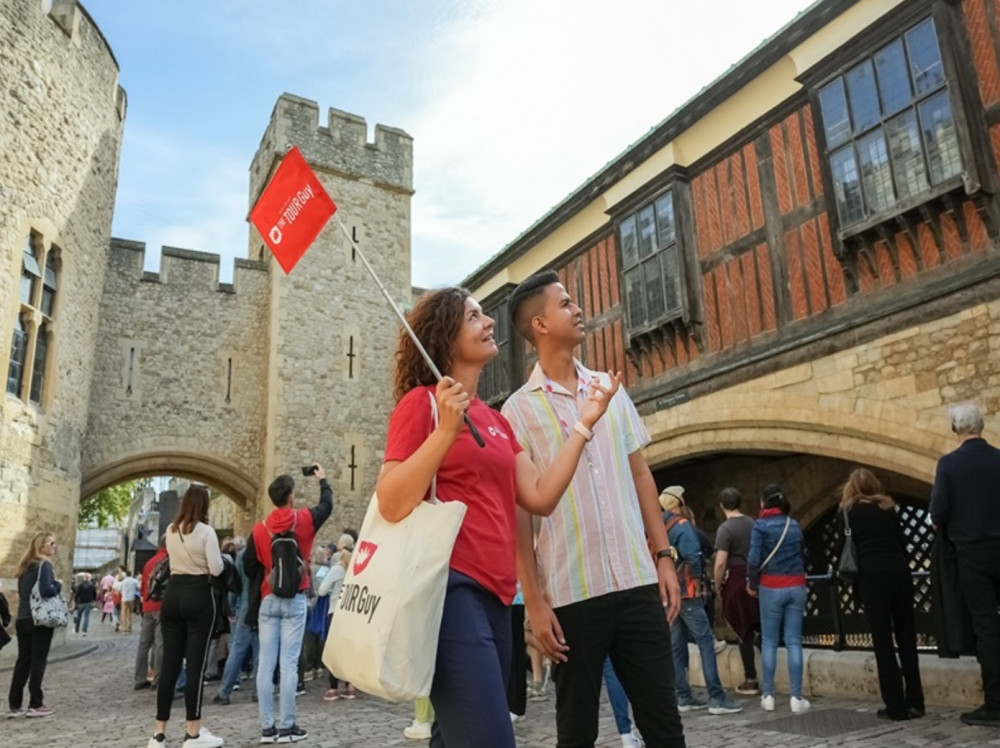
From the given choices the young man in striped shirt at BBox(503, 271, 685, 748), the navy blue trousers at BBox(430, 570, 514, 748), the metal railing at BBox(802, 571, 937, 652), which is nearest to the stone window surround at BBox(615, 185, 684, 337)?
the metal railing at BBox(802, 571, 937, 652)

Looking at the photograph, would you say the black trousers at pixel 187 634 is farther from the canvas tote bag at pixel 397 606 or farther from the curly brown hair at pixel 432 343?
the canvas tote bag at pixel 397 606

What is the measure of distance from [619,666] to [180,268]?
18613mm

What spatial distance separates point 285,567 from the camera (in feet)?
16.0

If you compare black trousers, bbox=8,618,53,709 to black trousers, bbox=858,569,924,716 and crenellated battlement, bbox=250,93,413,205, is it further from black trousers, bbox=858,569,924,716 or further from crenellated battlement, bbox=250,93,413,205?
crenellated battlement, bbox=250,93,413,205

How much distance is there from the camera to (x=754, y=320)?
938 cm

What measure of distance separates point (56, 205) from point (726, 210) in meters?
11.4

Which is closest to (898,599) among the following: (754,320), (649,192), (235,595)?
(754,320)

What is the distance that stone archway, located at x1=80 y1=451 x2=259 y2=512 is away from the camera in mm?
16556

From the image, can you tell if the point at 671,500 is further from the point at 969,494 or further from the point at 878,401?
the point at 878,401

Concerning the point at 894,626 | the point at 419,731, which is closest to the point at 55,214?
the point at 419,731

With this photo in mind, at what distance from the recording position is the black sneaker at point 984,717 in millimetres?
4164

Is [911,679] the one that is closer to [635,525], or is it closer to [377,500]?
[635,525]

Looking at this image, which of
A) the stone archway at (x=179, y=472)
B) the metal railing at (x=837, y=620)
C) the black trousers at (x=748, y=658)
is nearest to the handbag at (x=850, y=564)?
the metal railing at (x=837, y=620)

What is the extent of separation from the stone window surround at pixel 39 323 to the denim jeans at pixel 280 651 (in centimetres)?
961
